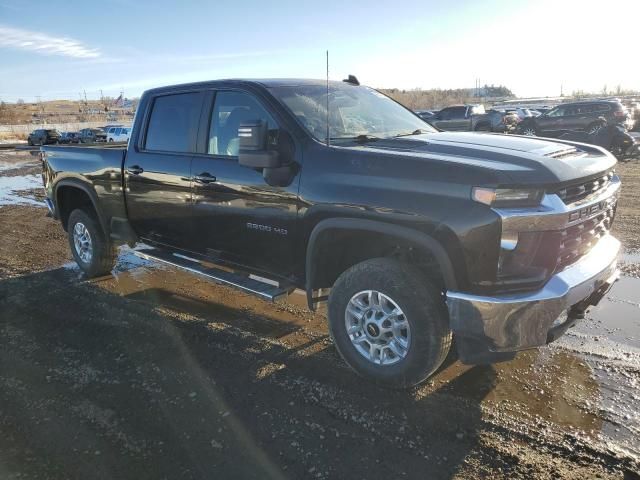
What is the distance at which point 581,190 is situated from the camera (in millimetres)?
3152

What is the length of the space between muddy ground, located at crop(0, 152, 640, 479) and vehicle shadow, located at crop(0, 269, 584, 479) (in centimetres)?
1

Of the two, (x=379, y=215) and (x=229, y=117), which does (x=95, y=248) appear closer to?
(x=229, y=117)

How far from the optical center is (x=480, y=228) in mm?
2824

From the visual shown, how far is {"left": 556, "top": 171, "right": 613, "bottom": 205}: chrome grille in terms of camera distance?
3.02 metres

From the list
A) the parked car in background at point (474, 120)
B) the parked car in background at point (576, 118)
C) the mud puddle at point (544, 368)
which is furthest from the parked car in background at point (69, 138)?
the mud puddle at point (544, 368)

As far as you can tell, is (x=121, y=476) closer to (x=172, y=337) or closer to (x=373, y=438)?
(x=373, y=438)

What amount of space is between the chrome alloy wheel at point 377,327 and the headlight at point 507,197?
88cm

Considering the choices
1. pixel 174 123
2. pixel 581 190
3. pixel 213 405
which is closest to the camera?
pixel 581 190

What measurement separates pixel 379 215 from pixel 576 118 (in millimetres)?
21192

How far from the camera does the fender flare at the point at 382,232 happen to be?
9.75 feet

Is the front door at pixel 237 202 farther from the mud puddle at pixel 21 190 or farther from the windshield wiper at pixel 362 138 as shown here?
the mud puddle at pixel 21 190

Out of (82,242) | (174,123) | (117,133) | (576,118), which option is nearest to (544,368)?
(174,123)

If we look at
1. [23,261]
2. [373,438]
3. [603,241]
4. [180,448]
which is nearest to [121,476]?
[180,448]

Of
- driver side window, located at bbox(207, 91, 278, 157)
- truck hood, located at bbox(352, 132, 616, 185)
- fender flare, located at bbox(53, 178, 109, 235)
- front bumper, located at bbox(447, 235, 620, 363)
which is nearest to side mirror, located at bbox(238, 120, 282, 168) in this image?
driver side window, located at bbox(207, 91, 278, 157)
